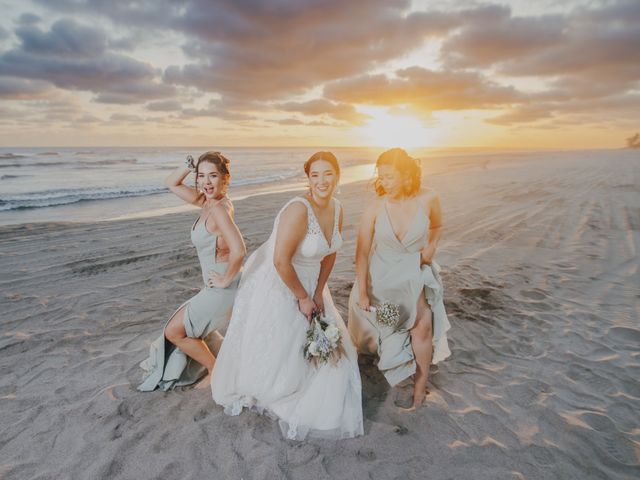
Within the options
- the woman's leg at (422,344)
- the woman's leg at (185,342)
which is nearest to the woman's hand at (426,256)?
the woman's leg at (422,344)

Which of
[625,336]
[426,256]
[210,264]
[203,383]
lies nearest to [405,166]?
[426,256]

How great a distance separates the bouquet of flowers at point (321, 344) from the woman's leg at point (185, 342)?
1.06 metres

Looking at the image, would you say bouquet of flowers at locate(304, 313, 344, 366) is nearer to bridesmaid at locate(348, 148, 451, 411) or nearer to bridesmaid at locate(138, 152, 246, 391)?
bridesmaid at locate(348, 148, 451, 411)

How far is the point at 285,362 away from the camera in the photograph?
3070mm

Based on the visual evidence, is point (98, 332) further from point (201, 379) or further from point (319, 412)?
point (319, 412)

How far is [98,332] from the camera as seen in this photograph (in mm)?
4738

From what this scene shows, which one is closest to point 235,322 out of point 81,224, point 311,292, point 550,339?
point 311,292

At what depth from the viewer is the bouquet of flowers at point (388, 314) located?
3439 millimetres

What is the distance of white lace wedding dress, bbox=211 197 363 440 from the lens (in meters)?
3.02

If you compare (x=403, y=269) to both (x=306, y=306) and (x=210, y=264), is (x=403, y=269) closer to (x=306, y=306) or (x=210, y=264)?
(x=306, y=306)

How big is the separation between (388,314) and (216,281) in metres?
1.65

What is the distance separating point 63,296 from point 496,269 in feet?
25.1

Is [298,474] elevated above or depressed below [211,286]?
below

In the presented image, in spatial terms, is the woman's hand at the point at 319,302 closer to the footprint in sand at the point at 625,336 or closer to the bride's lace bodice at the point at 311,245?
the bride's lace bodice at the point at 311,245
